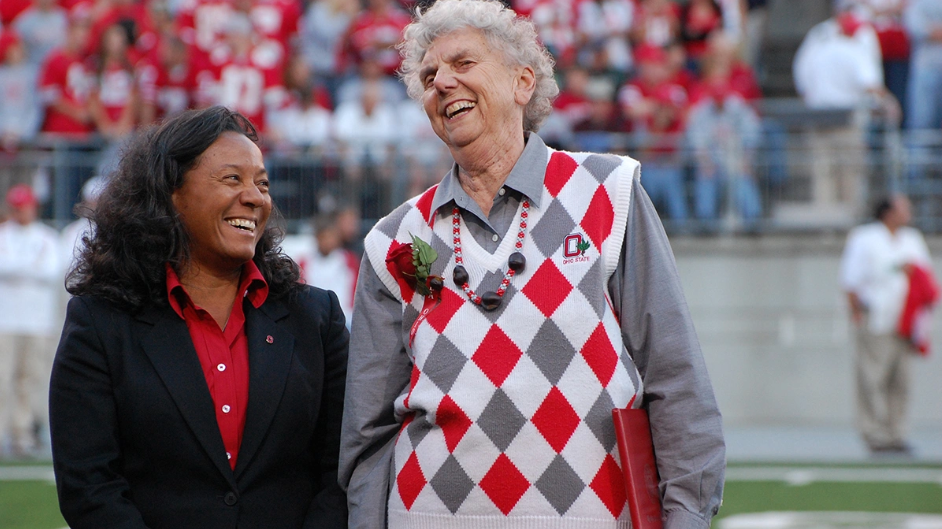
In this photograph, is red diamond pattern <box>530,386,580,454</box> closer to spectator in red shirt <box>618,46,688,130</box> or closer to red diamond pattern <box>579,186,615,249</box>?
red diamond pattern <box>579,186,615,249</box>

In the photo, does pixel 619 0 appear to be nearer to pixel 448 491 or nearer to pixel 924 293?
pixel 924 293

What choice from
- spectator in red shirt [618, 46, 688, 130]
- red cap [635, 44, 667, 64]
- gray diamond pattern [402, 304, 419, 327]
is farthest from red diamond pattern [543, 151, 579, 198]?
red cap [635, 44, 667, 64]

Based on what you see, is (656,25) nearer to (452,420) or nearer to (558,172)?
(558,172)

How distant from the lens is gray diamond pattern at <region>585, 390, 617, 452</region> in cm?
319

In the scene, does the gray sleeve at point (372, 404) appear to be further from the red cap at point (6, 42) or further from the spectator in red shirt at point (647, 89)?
the red cap at point (6, 42)

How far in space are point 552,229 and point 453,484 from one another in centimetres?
69

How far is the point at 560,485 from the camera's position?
3.20m

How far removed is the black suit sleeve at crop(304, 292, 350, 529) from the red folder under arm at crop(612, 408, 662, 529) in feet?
2.77

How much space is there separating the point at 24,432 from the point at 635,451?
919 centimetres

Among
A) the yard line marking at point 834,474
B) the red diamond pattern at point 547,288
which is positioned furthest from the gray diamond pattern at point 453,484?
the yard line marking at point 834,474

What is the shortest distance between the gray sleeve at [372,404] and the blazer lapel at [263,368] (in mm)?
185

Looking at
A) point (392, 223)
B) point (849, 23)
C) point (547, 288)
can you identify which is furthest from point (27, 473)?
point (849, 23)

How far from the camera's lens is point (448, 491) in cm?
325

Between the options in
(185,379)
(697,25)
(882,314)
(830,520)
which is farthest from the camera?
(697,25)
